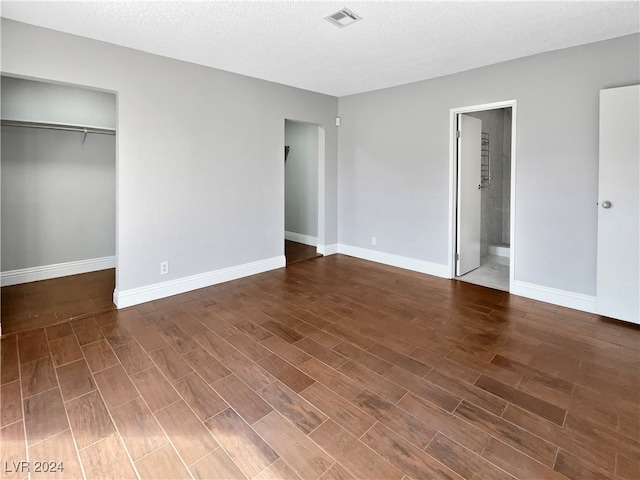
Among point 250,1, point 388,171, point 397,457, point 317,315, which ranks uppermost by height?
point 250,1

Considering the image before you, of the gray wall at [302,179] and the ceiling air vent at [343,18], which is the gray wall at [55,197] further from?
the ceiling air vent at [343,18]

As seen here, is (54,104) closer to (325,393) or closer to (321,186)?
(321,186)

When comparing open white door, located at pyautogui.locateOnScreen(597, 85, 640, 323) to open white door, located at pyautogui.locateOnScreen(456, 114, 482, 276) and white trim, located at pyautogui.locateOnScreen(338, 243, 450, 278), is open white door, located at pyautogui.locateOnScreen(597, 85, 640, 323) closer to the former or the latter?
open white door, located at pyautogui.locateOnScreen(456, 114, 482, 276)

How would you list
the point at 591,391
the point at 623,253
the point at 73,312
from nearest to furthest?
the point at 591,391 < the point at 623,253 < the point at 73,312

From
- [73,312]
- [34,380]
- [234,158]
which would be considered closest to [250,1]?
[234,158]

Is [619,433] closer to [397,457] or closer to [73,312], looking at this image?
[397,457]

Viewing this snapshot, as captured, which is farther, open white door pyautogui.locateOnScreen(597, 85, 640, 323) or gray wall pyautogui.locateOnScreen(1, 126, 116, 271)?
gray wall pyautogui.locateOnScreen(1, 126, 116, 271)

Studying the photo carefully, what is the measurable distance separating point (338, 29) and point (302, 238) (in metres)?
4.11

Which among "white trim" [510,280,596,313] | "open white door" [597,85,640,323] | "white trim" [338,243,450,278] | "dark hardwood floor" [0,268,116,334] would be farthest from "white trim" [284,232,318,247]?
"open white door" [597,85,640,323]

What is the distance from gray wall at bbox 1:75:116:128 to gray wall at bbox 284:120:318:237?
299 centimetres

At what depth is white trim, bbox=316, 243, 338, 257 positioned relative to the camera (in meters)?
5.73

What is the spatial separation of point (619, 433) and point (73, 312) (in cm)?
423

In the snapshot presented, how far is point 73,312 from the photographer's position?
336cm

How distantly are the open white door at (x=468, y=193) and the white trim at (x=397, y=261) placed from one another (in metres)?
0.25
